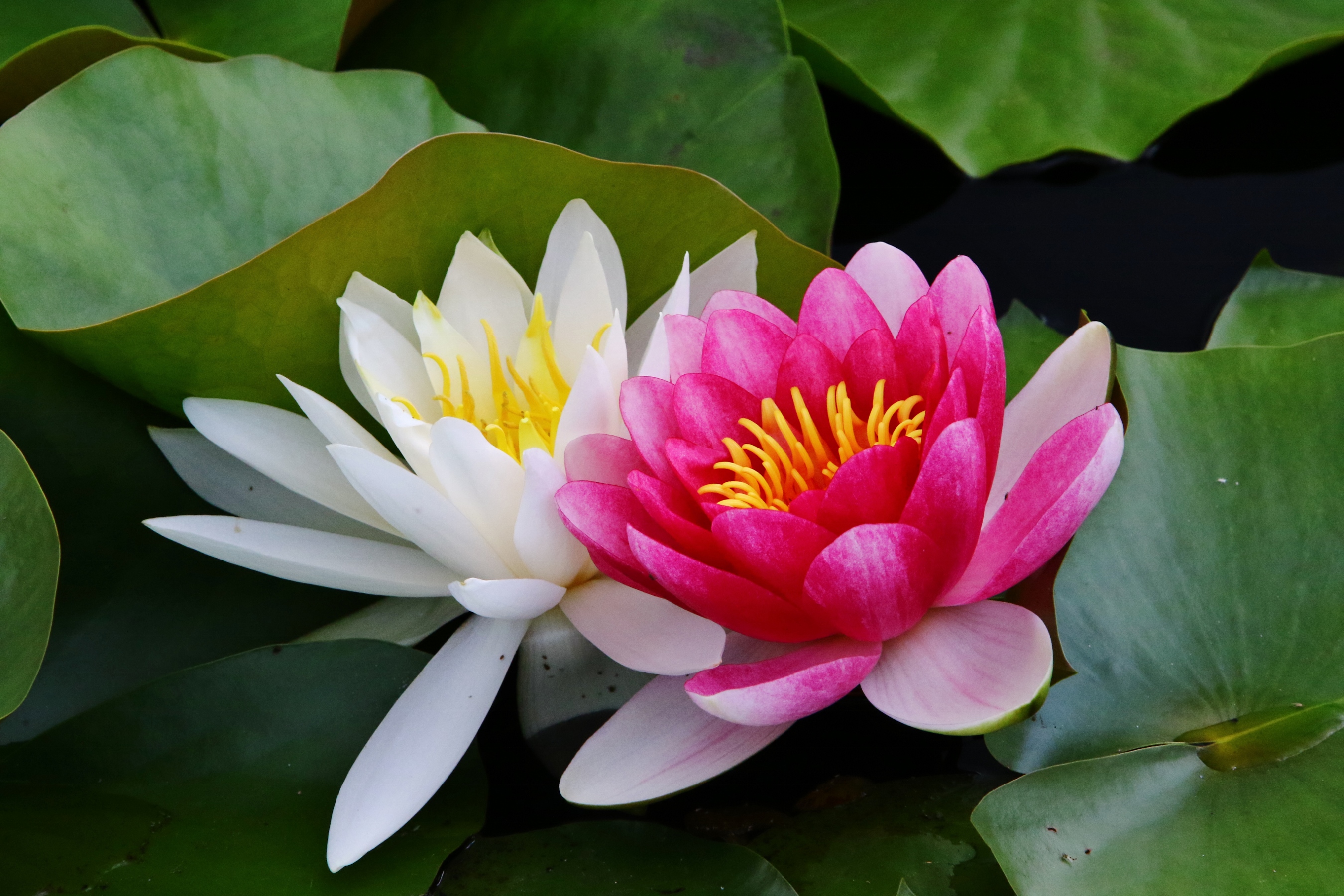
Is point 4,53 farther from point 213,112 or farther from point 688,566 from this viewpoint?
point 688,566

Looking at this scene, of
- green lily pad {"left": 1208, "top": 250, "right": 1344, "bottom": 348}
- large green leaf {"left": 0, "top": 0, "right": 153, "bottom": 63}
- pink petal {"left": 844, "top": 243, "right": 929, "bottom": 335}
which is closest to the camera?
pink petal {"left": 844, "top": 243, "right": 929, "bottom": 335}

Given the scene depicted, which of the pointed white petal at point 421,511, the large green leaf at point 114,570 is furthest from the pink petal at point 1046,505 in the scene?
the large green leaf at point 114,570

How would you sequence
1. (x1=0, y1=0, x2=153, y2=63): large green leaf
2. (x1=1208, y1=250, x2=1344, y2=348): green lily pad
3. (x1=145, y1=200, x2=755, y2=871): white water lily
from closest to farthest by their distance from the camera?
(x1=145, y1=200, x2=755, y2=871): white water lily → (x1=1208, y1=250, x2=1344, y2=348): green lily pad → (x1=0, y1=0, x2=153, y2=63): large green leaf

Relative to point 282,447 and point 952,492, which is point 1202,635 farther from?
point 282,447

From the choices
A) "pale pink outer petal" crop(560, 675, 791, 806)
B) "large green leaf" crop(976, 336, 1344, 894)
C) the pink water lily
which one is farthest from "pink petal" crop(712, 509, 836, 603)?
"large green leaf" crop(976, 336, 1344, 894)

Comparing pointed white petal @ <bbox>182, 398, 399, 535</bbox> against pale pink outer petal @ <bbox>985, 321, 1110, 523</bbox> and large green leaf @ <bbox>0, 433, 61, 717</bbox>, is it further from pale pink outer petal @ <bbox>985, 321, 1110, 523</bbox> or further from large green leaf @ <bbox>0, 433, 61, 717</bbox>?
pale pink outer petal @ <bbox>985, 321, 1110, 523</bbox>

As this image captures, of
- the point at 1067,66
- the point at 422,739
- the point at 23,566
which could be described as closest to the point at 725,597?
the point at 422,739
